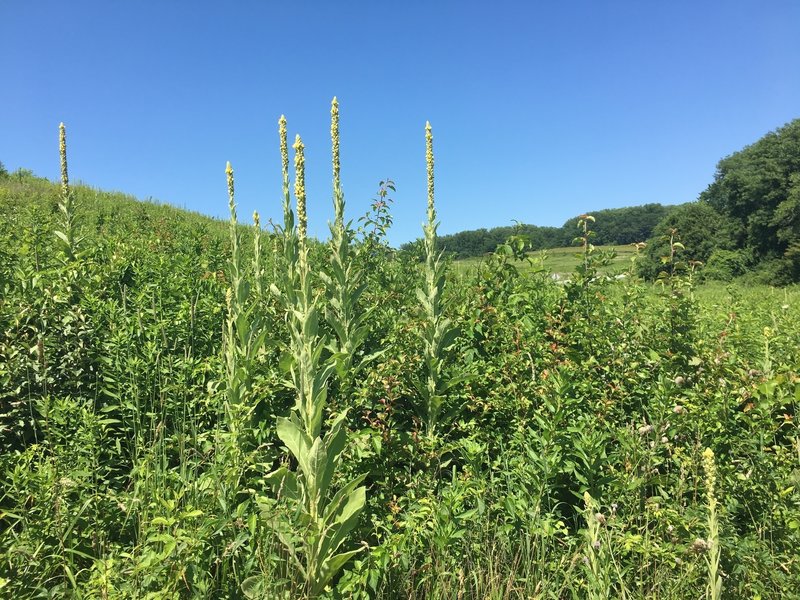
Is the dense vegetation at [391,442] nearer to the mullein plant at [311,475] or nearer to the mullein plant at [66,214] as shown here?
the mullein plant at [311,475]

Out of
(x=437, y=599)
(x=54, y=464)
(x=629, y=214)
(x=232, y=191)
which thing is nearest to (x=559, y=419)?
(x=437, y=599)

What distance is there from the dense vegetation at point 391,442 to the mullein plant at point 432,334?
29mm

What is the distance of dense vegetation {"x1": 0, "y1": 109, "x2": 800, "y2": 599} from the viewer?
7.73 ft

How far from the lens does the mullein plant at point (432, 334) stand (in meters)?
4.00

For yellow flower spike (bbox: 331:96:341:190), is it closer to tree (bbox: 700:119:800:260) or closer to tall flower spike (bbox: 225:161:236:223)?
tall flower spike (bbox: 225:161:236:223)

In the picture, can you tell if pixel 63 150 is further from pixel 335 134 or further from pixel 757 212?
pixel 757 212

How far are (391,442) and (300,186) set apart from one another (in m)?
2.05

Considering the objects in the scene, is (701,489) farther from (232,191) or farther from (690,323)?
(232,191)

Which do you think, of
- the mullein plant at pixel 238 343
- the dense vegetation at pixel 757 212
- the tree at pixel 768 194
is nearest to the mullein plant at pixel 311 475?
the mullein plant at pixel 238 343

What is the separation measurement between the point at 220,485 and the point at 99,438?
3.39 feet

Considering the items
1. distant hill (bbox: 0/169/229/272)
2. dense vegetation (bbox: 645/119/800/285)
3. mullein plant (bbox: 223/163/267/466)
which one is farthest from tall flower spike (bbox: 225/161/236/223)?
dense vegetation (bbox: 645/119/800/285)

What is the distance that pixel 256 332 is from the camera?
177 inches

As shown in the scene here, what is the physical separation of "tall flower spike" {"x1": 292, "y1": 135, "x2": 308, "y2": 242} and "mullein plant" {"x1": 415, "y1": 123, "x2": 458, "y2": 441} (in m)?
1.77

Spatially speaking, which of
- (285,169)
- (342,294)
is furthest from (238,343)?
(285,169)
